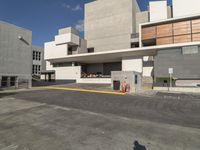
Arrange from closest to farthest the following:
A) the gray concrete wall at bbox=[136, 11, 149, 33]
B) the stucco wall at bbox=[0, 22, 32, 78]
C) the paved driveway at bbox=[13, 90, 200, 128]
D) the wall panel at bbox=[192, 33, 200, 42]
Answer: the paved driveway at bbox=[13, 90, 200, 128] < the stucco wall at bbox=[0, 22, 32, 78] < the wall panel at bbox=[192, 33, 200, 42] < the gray concrete wall at bbox=[136, 11, 149, 33]

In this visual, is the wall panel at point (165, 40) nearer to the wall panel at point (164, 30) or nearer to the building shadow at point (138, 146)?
the wall panel at point (164, 30)

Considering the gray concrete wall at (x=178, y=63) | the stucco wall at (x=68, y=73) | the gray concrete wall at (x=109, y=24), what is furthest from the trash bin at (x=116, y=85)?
the gray concrete wall at (x=109, y=24)

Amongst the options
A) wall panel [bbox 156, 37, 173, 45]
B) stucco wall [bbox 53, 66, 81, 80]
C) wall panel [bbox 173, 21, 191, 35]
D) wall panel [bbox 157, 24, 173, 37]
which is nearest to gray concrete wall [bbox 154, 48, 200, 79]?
wall panel [bbox 156, 37, 173, 45]

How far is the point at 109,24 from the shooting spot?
34.3 meters

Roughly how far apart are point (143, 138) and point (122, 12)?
34564mm

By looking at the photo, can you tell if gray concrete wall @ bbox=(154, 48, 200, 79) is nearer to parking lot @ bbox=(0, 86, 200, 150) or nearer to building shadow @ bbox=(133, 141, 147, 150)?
parking lot @ bbox=(0, 86, 200, 150)

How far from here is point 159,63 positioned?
20.0 metres

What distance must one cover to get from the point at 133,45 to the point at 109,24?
9.05m

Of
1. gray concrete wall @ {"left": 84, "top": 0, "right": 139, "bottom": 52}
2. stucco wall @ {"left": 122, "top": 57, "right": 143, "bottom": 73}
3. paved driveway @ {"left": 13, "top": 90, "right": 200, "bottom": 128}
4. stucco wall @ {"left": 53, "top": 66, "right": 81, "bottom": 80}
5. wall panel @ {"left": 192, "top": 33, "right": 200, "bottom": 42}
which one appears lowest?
paved driveway @ {"left": 13, "top": 90, "right": 200, "bottom": 128}

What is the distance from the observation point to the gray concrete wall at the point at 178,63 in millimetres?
17745

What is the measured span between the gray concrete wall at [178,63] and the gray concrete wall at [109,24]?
12.7 meters

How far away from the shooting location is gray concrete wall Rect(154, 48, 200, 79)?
17745 mm

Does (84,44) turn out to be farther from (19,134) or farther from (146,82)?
(19,134)

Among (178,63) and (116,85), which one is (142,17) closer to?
(178,63)
